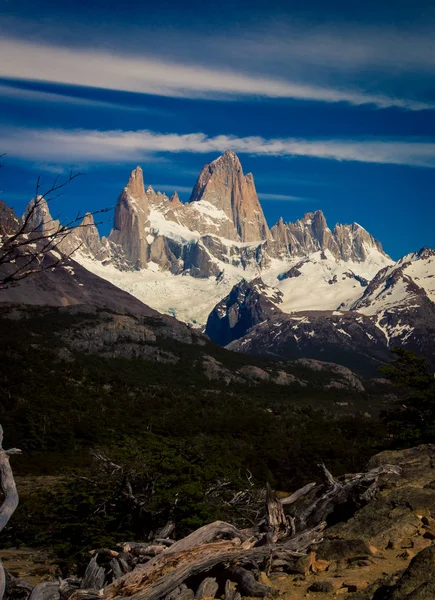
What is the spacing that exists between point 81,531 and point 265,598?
629 inches

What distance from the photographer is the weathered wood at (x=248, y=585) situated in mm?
13094

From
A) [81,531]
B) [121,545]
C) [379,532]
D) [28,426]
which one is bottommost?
[28,426]

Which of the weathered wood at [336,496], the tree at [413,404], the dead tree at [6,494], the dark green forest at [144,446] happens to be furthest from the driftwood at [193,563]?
the tree at [413,404]

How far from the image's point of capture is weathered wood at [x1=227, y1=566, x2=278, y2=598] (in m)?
13.1

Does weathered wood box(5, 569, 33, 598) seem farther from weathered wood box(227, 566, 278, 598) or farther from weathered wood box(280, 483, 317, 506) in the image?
weathered wood box(280, 483, 317, 506)

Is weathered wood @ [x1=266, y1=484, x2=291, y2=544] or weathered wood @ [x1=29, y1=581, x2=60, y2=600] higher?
weathered wood @ [x1=266, y1=484, x2=291, y2=544]

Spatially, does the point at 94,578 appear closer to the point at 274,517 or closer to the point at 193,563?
the point at 193,563

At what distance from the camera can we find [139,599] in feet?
39.6

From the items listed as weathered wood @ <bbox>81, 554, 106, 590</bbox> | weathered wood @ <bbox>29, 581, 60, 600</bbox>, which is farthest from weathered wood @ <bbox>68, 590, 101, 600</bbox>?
weathered wood @ <bbox>81, 554, 106, 590</bbox>

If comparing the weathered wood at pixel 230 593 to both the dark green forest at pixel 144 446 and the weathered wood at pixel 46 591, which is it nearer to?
the weathered wood at pixel 46 591

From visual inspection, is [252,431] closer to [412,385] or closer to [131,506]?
[412,385]

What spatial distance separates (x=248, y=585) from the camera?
43.4 feet

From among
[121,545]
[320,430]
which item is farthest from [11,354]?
[121,545]

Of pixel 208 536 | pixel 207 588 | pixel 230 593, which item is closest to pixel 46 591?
pixel 207 588
